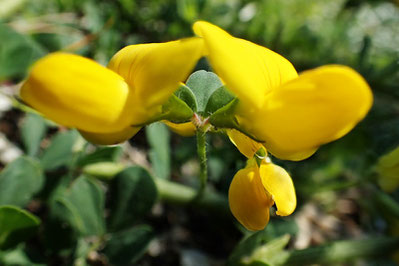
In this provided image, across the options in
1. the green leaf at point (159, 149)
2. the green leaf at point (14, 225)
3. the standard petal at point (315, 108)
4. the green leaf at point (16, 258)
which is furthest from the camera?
the green leaf at point (159, 149)

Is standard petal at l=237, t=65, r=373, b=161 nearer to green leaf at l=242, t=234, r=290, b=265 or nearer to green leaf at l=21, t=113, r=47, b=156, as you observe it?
green leaf at l=242, t=234, r=290, b=265

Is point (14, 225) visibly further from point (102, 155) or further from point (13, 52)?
point (13, 52)

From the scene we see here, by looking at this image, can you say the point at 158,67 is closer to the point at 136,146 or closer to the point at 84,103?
the point at 84,103

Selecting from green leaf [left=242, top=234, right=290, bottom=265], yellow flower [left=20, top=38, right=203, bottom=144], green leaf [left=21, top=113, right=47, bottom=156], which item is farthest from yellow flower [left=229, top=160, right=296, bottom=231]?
green leaf [left=21, top=113, right=47, bottom=156]

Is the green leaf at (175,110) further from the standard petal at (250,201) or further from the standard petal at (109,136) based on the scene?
the standard petal at (250,201)

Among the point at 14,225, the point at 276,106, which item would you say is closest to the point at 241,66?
the point at 276,106

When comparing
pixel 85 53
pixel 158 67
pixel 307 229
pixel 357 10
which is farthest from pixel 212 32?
pixel 357 10

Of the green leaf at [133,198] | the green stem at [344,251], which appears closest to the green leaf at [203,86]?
the green leaf at [133,198]

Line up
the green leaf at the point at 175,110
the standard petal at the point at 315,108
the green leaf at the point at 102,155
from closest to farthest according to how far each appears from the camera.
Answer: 1. the standard petal at the point at 315,108
2. the green leaf at the point at 175,110
3. the green leaf at the point at 102,155
